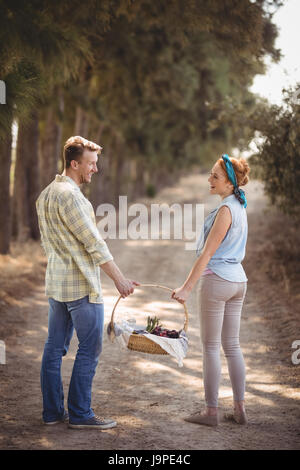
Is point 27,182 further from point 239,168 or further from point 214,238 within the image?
point 214,238

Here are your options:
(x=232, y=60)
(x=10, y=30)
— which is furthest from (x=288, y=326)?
(x=232, y=60)

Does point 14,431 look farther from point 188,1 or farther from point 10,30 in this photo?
point 188,1

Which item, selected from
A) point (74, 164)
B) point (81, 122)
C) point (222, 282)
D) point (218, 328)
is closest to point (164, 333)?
point (218, 328)

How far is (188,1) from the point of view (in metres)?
8.82

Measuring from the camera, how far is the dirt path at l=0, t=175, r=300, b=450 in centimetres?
385

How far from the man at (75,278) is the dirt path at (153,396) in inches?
9.3

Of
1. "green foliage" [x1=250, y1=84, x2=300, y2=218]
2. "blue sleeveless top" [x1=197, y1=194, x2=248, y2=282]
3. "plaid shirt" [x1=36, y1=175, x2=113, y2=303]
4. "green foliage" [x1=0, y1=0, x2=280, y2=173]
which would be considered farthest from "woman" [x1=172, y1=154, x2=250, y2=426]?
"green foliage" [x1=250, y1=84, x2=300, y2=218]

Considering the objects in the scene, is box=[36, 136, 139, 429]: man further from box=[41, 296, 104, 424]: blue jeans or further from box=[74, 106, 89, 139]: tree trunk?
box=[74, 106, 89, 139]: tree trunk

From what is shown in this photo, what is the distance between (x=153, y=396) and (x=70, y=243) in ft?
5.96

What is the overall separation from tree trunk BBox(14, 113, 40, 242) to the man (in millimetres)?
10822

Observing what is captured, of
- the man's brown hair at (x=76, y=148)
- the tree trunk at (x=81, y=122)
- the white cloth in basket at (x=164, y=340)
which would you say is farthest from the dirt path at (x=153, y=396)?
the tree trunk at (x=81, y=122)

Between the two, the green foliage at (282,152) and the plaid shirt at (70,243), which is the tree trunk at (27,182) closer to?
the green foliage at (282,152)

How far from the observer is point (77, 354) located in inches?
160

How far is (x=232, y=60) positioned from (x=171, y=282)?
5.22m
